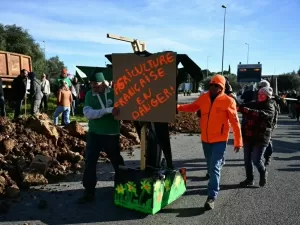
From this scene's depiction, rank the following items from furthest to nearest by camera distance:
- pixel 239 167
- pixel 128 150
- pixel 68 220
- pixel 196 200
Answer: pixel 128 150 < pixel 239 167 < pixel 196 200 < pixel 68 220

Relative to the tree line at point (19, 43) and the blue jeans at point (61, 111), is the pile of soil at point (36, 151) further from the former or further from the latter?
the tree line at point (19, 43)

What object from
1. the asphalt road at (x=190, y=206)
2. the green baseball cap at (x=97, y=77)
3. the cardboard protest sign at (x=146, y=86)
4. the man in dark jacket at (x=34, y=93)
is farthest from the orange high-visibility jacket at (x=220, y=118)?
the man in dark jacket at (x=34, y=93)

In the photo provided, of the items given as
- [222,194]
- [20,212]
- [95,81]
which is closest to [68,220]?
[20,212]

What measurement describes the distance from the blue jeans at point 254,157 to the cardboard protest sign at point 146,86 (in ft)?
7.10

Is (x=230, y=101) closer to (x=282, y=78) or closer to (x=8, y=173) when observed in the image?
(x=8, y=173)

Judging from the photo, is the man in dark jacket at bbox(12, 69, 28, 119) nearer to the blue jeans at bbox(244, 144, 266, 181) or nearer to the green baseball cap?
the green baseball cap

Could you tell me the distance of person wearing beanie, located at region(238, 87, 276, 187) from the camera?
6.11m

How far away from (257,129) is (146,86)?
2.36 metres

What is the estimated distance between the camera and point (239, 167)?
779cm

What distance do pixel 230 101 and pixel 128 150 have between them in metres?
4.91

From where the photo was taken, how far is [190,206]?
5.20 meters

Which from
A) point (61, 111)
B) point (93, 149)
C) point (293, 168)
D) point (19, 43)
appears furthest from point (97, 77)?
point (19, 43)

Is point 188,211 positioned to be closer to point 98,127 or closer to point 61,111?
point 98,127

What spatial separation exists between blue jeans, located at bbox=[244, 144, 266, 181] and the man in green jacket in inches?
96.5
